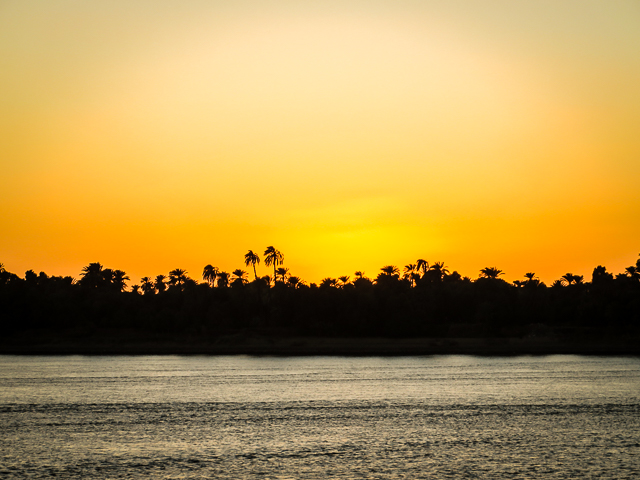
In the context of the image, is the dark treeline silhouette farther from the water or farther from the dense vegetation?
the water

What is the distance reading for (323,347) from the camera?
424 ft

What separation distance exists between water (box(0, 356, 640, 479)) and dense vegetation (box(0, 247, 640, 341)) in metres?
41.4

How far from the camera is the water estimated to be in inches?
1292

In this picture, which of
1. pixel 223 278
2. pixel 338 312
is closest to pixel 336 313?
pixel 338 312

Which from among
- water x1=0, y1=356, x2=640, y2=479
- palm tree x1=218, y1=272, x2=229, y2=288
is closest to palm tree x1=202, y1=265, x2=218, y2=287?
palm tree x1=218, y1=272, x2=229, y2=288

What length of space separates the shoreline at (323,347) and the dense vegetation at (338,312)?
1786 mm

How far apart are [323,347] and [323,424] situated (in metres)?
84.5

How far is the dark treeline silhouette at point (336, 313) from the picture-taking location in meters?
128

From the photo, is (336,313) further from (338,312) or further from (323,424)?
(323,424)

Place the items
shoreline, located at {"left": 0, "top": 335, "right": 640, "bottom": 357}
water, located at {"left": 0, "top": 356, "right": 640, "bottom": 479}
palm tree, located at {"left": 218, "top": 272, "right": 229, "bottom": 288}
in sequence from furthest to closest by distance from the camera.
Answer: palm tree, located at {"left": 218, "top": 272, "right": 229, "bottom": 288}, shoreline, located at {"left": 0, "top": 335, "right": 640, "bottom": 357}, water, located at {"left": 0, "top": 356, "right": 640, "bottom": 479}

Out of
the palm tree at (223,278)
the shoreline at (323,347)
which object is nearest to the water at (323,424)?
the shoreline at (323,347)

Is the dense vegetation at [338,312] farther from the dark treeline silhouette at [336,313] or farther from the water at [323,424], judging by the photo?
the water at [323,424]

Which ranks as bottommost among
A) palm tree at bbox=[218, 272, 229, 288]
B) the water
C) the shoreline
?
the water

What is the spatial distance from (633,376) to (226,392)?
174ft
